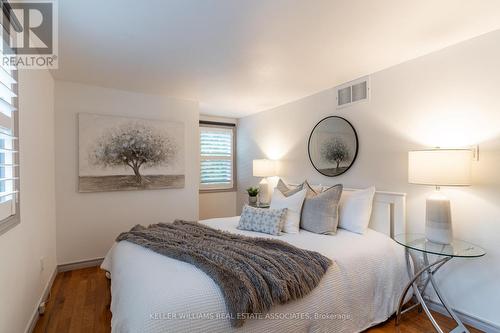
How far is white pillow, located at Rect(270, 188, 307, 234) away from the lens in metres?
2.61

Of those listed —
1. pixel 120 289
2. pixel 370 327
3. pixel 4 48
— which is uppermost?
pixel 4 48

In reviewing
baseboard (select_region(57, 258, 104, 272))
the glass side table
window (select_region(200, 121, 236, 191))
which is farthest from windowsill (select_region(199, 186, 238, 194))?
the glass side table

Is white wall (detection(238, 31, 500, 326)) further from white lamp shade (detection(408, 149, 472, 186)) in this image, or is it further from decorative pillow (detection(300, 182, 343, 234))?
decorative pillow (detection(300, 182, 343, 234))

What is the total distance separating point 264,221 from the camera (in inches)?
102

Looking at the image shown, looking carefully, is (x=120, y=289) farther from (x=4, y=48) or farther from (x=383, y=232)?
(x=383, y=232)

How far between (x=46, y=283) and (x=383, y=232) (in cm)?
329

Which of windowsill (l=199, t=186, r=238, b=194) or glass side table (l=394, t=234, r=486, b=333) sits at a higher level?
windowsill (l=199, t=186, r=238, b=194)

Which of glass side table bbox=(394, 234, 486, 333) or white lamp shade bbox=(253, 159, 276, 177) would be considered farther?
white lamp shade bbox=(253, 159, 276, 177)

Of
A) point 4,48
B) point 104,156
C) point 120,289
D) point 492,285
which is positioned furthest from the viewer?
point 104,156

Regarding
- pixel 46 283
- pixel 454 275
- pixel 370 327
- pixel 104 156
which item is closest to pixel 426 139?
pixel 454 275

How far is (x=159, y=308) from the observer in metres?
1.28

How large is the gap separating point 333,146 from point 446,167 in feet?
4.61

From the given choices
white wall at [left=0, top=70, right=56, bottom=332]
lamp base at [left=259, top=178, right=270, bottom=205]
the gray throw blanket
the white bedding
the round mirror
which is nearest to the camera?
the white bedding

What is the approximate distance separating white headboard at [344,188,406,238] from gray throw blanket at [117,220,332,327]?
1.06m
